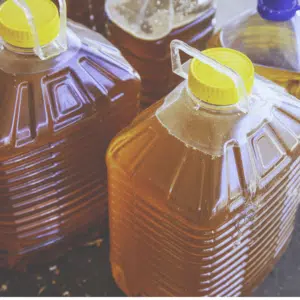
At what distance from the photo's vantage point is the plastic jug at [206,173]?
0.72m

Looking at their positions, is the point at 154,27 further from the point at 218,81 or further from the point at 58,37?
the point at 218,81

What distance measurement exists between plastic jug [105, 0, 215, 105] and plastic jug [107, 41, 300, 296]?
254 mm

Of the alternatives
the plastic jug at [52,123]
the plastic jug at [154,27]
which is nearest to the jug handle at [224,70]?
the plastic jug at [52,123]

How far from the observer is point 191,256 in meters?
0.80

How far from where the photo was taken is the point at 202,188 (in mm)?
725

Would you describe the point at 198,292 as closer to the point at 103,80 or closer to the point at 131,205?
the point at 131,205

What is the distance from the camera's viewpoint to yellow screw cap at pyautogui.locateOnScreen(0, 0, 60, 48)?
0.77 metres

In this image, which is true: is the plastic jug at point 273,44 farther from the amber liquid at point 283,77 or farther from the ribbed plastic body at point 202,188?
the ribbed plastic body at point 202,188

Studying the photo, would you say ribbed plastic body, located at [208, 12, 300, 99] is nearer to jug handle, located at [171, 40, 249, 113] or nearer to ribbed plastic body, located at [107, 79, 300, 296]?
ribbed plastic body, located at [107, 79, 300, 296]

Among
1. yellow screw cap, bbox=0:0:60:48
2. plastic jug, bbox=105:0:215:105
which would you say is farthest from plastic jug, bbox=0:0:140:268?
plastic jug, bbox=105:0:215:105

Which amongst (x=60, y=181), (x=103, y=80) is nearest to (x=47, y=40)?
(x=103, y=80)

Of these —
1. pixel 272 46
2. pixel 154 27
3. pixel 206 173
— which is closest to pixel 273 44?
pixel 272 46

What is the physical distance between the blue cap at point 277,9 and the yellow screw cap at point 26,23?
318 mm

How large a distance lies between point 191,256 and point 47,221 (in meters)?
0.28
